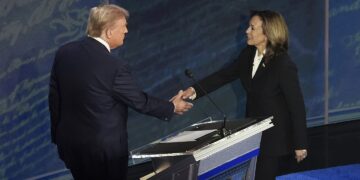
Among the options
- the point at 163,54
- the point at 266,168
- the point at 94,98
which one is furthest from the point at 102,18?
the point at 163,54

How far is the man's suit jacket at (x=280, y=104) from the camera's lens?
3.42 metres

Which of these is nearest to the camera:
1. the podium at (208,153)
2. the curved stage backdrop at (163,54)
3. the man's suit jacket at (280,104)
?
the podium at (208,153)

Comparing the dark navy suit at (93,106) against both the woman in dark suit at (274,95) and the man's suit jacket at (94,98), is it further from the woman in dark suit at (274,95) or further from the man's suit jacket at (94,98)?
the woman in dark suit at (274,95)

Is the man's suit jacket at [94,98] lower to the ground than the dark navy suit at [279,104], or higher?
higher

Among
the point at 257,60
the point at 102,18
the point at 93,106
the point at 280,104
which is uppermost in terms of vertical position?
the point at 102,18

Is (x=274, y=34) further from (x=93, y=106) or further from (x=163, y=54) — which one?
(x=163, y=54)

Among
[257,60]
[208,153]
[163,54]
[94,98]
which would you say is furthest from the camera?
[163,54]

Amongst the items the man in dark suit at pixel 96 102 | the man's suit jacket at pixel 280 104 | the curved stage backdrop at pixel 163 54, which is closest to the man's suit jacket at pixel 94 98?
the man in dark suit at pixel 96 102

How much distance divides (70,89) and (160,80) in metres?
2.01

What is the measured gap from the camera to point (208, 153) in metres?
2.30

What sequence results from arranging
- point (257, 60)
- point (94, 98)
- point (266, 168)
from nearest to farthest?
point (94, 98), point (266, 168), point (257, 60)

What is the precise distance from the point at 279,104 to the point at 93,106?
106cm

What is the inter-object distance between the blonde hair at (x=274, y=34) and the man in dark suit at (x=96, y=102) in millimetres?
718

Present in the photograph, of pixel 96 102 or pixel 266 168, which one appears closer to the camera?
pixel 96 102
